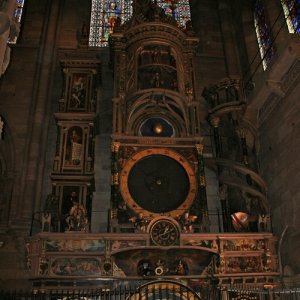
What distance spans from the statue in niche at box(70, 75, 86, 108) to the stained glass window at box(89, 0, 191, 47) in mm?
2978

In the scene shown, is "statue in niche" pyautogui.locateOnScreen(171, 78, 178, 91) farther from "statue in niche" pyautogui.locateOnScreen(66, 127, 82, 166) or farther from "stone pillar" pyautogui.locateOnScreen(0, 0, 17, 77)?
"stone pillar" pyautogui.locateOnScreen(0, 0, 17, 77)

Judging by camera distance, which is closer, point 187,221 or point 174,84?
point 187,221

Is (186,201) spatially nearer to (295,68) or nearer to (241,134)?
(241,134)

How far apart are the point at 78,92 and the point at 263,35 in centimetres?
613

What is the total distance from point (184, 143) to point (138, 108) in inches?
61.6

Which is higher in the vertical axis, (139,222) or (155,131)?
(155,131)

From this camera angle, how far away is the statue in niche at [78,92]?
36.5 ft

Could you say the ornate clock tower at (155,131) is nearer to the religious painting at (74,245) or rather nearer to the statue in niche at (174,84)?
the statue in niche at (174,84)

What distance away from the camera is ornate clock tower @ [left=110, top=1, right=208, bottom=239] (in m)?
9.30

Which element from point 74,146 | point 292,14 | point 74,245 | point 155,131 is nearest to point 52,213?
point 74,245

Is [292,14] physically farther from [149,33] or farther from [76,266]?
[76,266]

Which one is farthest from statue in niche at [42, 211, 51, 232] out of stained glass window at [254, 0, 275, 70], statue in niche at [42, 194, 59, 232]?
stained glass window at [254, 0, 275, 70]

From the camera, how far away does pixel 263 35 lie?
42.8 ft

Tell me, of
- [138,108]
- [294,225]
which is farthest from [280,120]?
[138,108]
